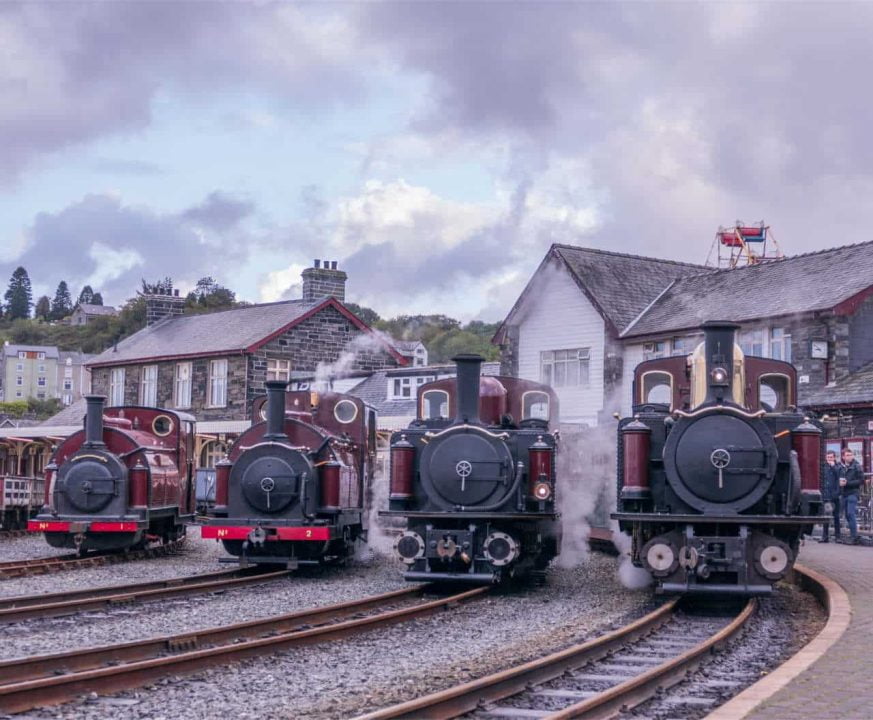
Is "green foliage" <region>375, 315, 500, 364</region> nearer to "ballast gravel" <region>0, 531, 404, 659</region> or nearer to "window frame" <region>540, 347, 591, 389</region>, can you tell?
"window frame" <region>540, 347, 591, 389</region>

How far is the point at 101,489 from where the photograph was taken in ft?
63.1

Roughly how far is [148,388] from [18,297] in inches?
6023

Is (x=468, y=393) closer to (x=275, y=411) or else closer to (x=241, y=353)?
(x=275, y=411)

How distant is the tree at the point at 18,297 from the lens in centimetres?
18775

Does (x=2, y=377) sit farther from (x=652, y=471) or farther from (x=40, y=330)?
(x=652, y=471)

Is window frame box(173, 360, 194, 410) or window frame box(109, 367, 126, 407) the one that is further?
window frame box(109, 367, 126, 407)

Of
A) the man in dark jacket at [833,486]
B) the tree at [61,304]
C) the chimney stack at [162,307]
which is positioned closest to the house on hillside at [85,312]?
the tree at [61,304]

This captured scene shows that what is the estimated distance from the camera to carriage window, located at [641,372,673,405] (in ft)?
46.4

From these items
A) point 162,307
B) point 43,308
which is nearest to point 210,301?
point 162,307

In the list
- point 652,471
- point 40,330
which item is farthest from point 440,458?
point 40,330

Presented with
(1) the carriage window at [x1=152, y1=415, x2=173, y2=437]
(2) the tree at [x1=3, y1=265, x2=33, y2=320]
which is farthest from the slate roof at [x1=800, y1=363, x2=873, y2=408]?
(2) the tree at [x1=3, y1=265, x2=33, y2=320]

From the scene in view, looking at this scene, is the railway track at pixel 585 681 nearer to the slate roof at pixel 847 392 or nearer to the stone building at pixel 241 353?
the slate roof at pixel 847 392

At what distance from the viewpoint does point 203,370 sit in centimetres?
4344

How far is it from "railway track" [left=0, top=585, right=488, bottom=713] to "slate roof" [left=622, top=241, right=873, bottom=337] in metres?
18.7
